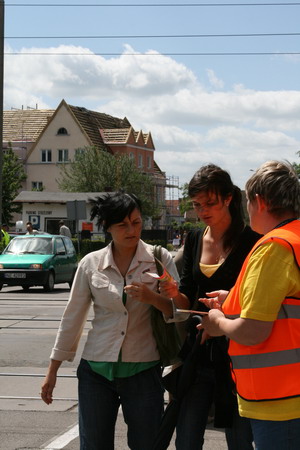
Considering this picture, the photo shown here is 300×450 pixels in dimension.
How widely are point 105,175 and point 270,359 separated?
223ft

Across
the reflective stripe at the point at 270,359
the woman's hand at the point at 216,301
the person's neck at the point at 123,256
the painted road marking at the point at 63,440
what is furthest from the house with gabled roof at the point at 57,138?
the reflective stripe at the point at 270,359

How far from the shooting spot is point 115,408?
4.40 meters

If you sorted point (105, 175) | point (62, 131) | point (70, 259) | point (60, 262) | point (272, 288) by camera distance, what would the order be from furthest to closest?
point (62, 131)
point (105, 175)
point (70, 259)
point (60, 262)
point (272, 288)

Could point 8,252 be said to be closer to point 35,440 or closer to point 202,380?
point 35,440

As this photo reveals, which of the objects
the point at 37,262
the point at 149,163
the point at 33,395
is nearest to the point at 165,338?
the point at 33,395

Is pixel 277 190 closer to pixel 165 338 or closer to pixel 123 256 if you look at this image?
pixel 165 338

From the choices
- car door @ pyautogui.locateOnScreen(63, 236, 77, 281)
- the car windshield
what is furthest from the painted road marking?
car door @ pyautogui.locateOnScreen(63, 236, 77, 281)

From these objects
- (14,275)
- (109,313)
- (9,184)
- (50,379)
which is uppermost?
(9,184)

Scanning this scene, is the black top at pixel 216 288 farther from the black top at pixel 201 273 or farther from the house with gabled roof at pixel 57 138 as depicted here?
the house with gabled roof at pixel 57 138

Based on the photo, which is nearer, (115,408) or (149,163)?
(115,408)

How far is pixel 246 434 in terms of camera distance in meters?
4.18

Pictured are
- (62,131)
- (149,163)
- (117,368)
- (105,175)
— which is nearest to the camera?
(117,368)

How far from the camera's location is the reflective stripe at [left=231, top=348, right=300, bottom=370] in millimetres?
3064

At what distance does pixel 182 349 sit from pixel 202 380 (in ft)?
0.63
